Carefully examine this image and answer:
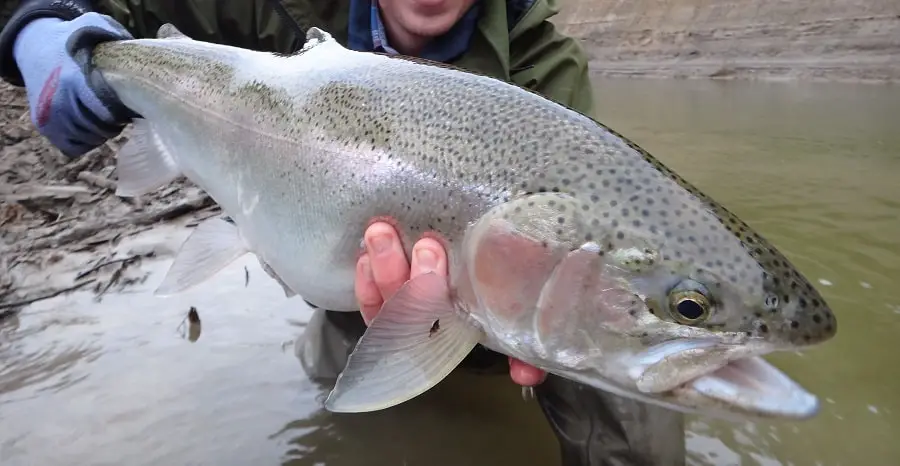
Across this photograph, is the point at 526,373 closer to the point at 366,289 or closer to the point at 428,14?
the point at 366,289

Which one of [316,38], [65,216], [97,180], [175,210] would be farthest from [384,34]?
[97,180]

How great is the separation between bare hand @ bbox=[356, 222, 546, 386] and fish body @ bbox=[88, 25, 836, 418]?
0.04 m

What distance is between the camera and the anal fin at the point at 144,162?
8.45 feet

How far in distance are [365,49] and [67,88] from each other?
1.14 meters

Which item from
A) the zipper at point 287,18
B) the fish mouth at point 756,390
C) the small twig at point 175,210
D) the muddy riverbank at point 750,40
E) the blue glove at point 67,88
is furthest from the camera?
the muddy riverbank at point 750,40

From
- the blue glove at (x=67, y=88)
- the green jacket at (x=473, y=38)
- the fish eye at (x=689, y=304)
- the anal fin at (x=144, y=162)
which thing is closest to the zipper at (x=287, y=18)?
the green jacket at (x=473, y=38)

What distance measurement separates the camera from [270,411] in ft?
9.39

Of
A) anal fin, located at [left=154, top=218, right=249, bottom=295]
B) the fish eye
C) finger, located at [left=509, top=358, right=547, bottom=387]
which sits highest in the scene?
the fish eye

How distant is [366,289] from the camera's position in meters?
1.97

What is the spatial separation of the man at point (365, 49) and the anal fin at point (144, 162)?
0.13m

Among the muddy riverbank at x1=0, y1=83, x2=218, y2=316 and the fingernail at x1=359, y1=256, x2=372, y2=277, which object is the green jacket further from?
the muddy riverbank at x1=0, y1=83, x2=218, y2=316

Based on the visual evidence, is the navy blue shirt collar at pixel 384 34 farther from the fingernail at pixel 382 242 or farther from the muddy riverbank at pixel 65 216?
the muddy riverbank at pixel 65 216

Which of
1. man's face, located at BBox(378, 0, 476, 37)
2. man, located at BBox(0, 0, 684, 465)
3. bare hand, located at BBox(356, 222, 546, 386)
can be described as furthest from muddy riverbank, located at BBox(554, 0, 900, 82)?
bare hand, located at BBox(356, 222, 546, 386)

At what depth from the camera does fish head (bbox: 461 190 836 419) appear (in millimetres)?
1384
